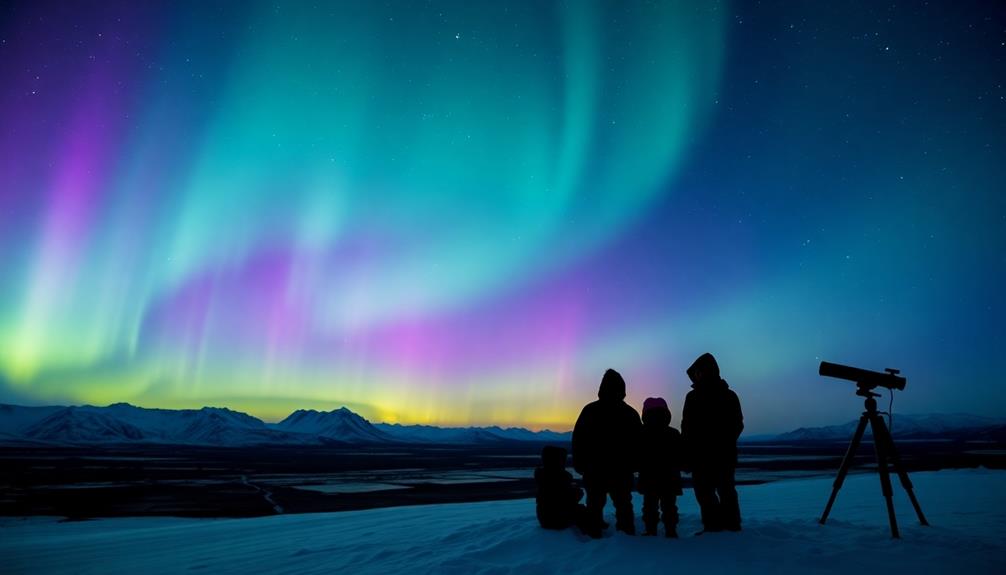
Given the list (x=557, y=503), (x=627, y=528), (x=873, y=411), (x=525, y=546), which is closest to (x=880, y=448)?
(x=873, y=411)

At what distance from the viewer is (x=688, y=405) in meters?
6.93

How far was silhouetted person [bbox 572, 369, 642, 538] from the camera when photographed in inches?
262

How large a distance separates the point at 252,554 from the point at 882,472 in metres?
8.06

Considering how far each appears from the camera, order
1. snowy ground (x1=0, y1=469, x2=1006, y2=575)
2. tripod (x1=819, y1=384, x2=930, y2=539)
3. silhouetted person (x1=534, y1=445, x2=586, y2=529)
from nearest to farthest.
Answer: snowy ground (x1=0, y1=469, x2=1006, y2=575) < tripod (x1=819, y1=384, x2=930, y2=539) < silhouetted person (x1=534, y1=445, x2=586, y2=529)

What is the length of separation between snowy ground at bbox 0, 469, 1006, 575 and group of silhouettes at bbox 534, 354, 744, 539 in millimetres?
379

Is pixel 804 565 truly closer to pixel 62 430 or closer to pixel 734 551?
pixel 734 551

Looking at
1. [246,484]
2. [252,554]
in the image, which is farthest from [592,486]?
[246,484]

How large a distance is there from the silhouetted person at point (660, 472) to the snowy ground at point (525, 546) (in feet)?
1.56

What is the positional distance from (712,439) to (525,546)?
8.57 feet

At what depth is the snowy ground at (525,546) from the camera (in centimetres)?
531

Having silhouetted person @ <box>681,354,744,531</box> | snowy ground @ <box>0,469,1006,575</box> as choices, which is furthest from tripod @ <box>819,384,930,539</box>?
silhouetted person @ <box>681,354,744,531</box>

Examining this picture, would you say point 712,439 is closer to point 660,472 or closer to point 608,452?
point 660,472

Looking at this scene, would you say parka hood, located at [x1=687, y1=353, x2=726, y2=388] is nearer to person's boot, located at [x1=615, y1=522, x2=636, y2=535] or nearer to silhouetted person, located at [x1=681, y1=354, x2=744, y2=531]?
silhouetted person, located at [x1=681, y1=354, x2=744, y2=531]

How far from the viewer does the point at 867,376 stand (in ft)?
22.5
